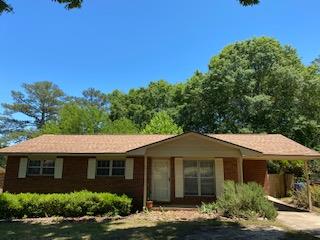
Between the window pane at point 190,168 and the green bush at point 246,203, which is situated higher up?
the window pane at point 190,168

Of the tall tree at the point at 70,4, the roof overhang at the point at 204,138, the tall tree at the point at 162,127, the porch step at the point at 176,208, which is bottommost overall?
the porch step at the point at 176,208

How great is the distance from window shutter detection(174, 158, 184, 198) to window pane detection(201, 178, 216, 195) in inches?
43.5

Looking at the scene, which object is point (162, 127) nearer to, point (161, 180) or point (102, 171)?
point (161, 180)

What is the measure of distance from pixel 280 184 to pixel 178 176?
9.04m

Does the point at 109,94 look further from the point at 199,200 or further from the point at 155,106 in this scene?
the point at 199,200

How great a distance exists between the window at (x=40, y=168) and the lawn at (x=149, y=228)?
13.8 feet

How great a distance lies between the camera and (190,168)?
17.6m

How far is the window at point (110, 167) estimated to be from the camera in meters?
17.6

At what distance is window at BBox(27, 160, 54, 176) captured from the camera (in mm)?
17797

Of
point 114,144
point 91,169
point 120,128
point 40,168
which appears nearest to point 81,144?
point 114,144

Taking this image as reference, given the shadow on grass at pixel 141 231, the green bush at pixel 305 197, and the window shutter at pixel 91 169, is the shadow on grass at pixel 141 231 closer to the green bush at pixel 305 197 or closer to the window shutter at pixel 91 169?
the window shutter at pixel 91 169

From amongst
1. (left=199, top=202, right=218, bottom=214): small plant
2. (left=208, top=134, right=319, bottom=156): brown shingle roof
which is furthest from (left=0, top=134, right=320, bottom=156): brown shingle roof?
(left=199, top=202, right=218, bottom=214): small plant

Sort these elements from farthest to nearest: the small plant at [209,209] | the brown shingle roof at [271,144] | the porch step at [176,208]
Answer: the brown shingle roof at [271,144] → the porch step at [176,208] → the small plant at [209,209]

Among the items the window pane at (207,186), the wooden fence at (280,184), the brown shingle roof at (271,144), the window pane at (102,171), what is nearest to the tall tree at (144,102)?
the wooden fence at (280,184)
